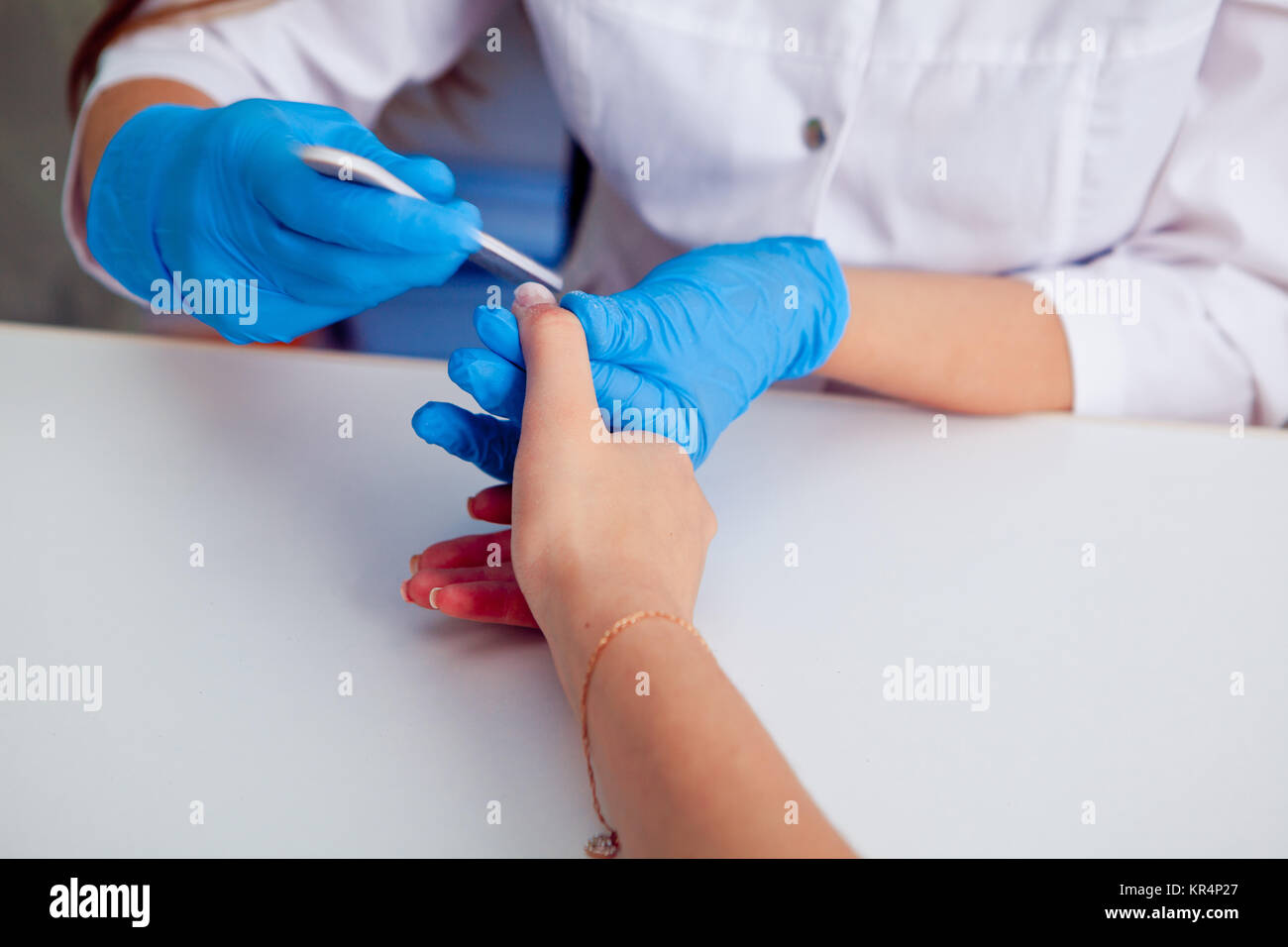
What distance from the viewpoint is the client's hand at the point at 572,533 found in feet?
1.61

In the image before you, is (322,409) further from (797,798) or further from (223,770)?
(797,798)

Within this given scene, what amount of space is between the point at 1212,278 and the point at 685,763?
0.74 metres

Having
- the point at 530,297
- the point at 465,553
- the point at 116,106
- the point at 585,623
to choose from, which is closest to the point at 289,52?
the point at 116,106

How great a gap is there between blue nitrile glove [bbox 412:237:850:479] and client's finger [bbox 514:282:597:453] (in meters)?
0.01

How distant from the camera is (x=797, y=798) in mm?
389

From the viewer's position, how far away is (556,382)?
0.54 meters

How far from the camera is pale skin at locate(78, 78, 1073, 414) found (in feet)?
2.51

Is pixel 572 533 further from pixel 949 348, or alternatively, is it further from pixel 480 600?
pixel 949 348

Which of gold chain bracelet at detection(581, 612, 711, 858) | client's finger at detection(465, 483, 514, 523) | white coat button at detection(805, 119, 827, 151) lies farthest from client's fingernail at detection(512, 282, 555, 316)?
white coat button at detection(805, 119, 827, 151)

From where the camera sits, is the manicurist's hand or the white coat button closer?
the manicurist's hand

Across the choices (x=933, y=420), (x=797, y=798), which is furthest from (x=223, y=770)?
(x=933, y=420)

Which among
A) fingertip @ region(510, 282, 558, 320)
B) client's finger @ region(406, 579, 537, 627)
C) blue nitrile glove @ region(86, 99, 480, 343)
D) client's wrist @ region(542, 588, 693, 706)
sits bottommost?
client's wrist @ region(542, 588, 693, 706)

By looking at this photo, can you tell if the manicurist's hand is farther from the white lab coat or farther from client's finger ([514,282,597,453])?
the white lab coat

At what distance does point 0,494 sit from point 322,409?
0.22m
